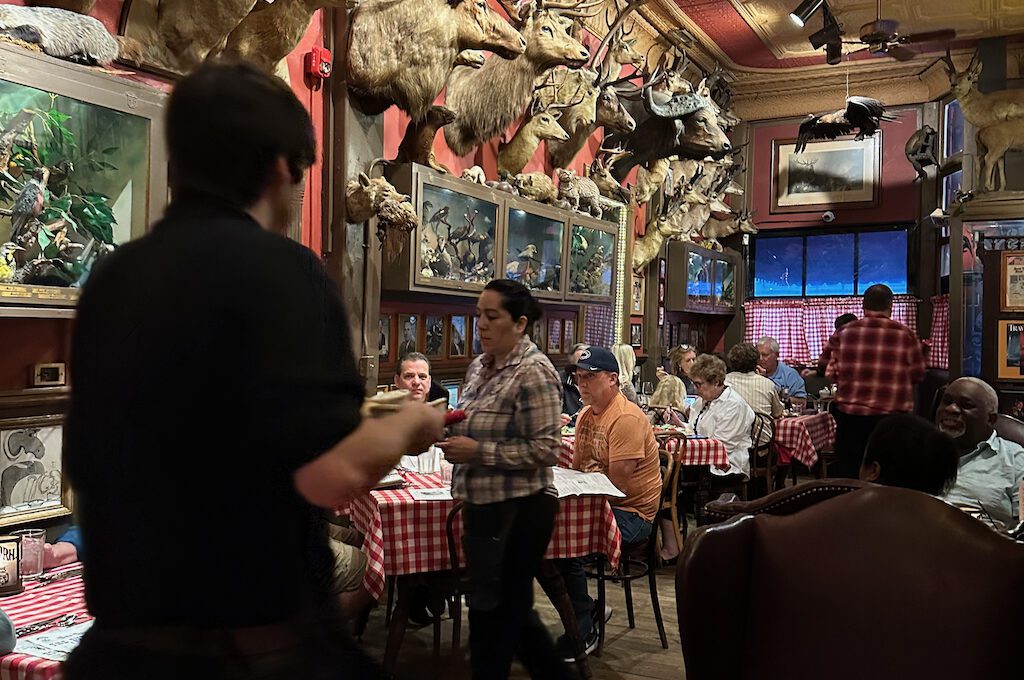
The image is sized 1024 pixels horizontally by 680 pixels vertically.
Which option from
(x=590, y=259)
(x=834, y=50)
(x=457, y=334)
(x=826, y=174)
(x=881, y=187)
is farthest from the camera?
(x=826, y=174)

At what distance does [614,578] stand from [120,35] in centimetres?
317

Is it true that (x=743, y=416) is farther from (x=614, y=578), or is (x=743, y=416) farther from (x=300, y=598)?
(x=300, y=598)

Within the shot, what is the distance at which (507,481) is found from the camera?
9.45ft

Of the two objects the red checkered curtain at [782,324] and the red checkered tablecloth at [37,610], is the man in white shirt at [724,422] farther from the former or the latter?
the red checkered curtain at [782,324]

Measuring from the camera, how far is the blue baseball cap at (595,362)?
400 cm

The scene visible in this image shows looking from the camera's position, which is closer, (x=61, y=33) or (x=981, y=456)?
(x=61, y=33)

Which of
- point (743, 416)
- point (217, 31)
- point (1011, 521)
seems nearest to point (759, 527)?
point (1011, 521)

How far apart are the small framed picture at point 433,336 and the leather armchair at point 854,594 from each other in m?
4.18

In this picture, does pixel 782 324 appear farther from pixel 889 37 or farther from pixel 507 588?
pixel 507 588

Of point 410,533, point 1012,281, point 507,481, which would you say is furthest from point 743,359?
point 507,481

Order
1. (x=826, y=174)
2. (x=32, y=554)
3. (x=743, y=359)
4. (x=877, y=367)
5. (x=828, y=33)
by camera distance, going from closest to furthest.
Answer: (x=32, y=554), (x=877, y=367), (x=743, y=359), (x=828, y=33), (x=826, y=174)

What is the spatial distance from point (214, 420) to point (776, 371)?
8.70m

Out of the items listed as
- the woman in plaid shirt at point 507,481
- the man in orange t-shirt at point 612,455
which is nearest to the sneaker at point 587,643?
the man in orange t-shirt at point 612,455

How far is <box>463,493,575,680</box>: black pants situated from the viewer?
9.37 feet
